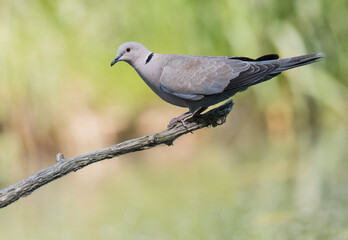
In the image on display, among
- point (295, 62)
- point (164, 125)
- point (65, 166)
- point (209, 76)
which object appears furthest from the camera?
point (164, 125)

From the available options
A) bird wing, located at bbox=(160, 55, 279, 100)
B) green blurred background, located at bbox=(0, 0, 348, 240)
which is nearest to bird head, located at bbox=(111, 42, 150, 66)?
bird wing, located at bbox=(160, 55, 279, 100)

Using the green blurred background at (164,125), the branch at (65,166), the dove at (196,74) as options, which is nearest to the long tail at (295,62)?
the dove at (196,74)

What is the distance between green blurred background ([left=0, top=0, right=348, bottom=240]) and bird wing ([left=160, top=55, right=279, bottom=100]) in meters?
2.42

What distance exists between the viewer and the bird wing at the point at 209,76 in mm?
3434

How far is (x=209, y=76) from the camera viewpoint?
3.49 meters

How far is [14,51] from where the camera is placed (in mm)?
7875

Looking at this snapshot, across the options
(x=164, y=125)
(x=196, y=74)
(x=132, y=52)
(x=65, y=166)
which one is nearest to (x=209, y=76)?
(x=196, y=74)

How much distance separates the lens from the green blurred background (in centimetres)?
613

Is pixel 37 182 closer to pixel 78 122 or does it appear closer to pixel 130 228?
pixel 130 228

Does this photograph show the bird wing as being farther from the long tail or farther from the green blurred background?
the green blurred background

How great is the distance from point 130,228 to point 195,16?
3644 millimetres

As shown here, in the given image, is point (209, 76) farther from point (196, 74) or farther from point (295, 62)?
point (295, 62)

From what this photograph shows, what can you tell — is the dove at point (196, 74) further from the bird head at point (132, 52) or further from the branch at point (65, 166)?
the branch at point (65, 166)

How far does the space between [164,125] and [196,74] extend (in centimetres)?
507
